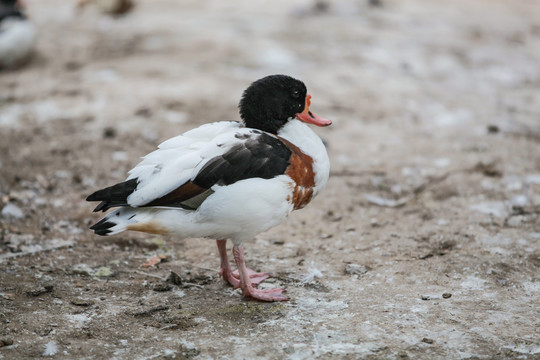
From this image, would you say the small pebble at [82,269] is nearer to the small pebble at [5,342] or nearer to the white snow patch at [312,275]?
the small pebble at [5,342]

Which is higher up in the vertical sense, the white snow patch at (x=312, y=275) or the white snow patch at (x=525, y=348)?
the white snow patch at (x=525, y=348)

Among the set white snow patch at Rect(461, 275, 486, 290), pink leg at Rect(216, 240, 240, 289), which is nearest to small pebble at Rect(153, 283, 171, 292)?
pink leg at Rect(216, 240, 240, 289)

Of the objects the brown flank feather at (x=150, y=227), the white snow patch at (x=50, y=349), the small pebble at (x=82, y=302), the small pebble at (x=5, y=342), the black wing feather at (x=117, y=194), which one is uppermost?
the black wing feather at (x=117, y=194)

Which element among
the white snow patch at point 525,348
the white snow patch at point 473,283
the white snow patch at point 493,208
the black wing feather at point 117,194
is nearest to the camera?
the white snow patch at point 525,348

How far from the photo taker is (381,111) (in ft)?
24.4

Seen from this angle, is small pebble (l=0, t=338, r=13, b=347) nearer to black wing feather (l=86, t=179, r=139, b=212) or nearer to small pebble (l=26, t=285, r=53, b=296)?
small pebble (l=26, t=285, r=53, b=296)

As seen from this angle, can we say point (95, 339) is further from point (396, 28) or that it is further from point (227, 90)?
point (396, 28)

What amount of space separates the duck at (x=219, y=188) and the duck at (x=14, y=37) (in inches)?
219

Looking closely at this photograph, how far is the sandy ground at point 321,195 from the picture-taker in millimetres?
3443


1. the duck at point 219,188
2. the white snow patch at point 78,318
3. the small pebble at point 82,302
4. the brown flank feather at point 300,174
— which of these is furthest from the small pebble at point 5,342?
the brown flank feather at point 300,174

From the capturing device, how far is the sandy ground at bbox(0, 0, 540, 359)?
11.3 feet

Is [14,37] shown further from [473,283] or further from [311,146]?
[473,283]

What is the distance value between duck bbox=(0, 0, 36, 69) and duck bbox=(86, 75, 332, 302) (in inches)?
219

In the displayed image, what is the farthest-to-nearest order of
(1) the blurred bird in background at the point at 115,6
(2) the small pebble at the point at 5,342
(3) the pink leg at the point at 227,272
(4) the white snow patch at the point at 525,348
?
(1) the blurred bird in background at the point at 115,6, (3) the pink leg at the point at 227,272, (2) the small pebble at the point at 5,342, (4) the white snow patch at the point at 525,348
